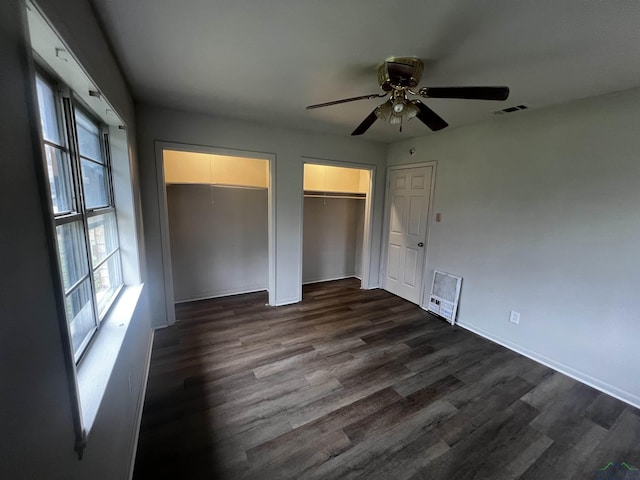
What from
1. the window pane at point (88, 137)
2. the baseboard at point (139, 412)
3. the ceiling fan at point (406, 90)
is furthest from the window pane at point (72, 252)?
the ceiling fan at point (406, 90)

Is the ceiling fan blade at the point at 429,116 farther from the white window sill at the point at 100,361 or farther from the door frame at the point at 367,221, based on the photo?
the white window sill at the point at 100,361

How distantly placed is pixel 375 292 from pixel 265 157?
2.76m

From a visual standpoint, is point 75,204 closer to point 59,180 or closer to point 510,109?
point 59,180

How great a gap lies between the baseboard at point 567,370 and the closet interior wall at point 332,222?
246cm

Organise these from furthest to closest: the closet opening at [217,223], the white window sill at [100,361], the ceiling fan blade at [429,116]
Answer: the closet opening at [217,223]
the ceiling fan blade at [429,116]
the white window sill at [100,361]

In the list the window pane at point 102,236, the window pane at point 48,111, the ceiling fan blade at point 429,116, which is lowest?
the window pane at point 102,236

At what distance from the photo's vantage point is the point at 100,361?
1.20 m

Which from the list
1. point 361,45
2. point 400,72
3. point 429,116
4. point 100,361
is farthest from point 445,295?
point 100,361

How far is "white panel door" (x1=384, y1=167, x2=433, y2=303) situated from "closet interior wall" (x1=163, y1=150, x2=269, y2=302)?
2076 mm

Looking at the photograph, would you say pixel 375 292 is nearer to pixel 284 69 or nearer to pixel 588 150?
pixel 588 150

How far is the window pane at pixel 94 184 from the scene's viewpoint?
4.88ft

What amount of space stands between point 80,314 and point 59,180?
65cm

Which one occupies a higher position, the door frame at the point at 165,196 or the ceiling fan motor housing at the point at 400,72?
the ceiling fan motor housing at the point at 400,72

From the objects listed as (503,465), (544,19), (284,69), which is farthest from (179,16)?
(503,465)
